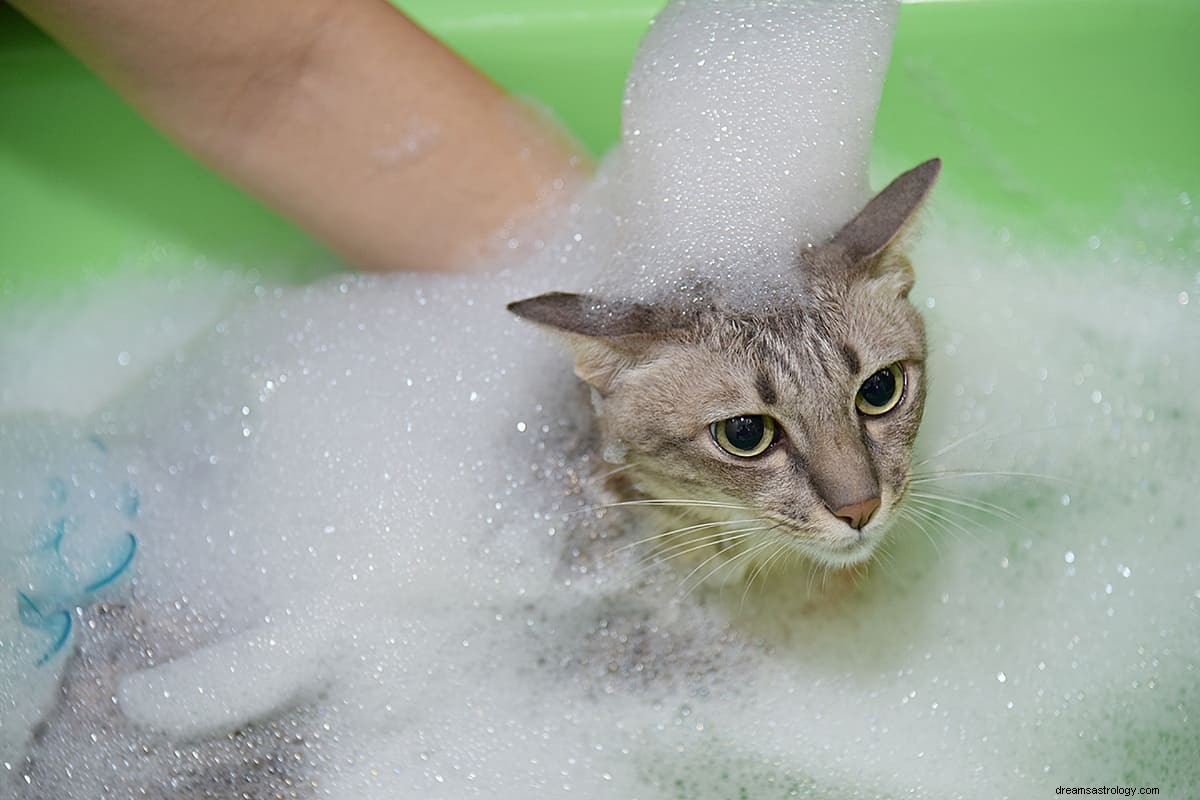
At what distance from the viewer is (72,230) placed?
4.91 feet

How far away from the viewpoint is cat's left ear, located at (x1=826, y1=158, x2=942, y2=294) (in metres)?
0.96

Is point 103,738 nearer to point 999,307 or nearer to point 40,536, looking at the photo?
point 40,536

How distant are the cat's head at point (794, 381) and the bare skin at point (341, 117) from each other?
39 cm

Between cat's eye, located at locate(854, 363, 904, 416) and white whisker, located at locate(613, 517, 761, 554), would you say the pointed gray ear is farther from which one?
white whisker, located at locate(613, 517, 761, 554)

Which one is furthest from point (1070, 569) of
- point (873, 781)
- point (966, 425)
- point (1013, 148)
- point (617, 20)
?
point (617, 20)

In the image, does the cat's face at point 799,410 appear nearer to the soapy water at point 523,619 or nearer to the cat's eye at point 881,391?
the cat's eye at point 881,391

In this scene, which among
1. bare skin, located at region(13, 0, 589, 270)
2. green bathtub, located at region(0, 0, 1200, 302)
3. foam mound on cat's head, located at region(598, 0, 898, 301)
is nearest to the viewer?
foam mound on cat's head, located at region(598, 0, 898, 301)

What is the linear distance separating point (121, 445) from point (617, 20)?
811 millimetres

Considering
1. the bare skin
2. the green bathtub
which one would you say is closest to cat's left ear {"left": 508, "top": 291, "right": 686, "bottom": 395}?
the bare skin

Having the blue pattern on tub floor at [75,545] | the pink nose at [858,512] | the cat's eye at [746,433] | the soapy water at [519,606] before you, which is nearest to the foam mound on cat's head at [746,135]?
the soapy water at [519,606]

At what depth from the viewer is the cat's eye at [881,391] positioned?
1.00 m

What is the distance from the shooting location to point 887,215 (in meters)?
0.97

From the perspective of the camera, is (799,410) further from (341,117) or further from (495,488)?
(341,117)

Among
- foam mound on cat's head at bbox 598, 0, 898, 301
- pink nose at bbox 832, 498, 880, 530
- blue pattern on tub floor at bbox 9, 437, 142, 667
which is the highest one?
foam mound on cat's head at bbox 598, 0, 898, 301
